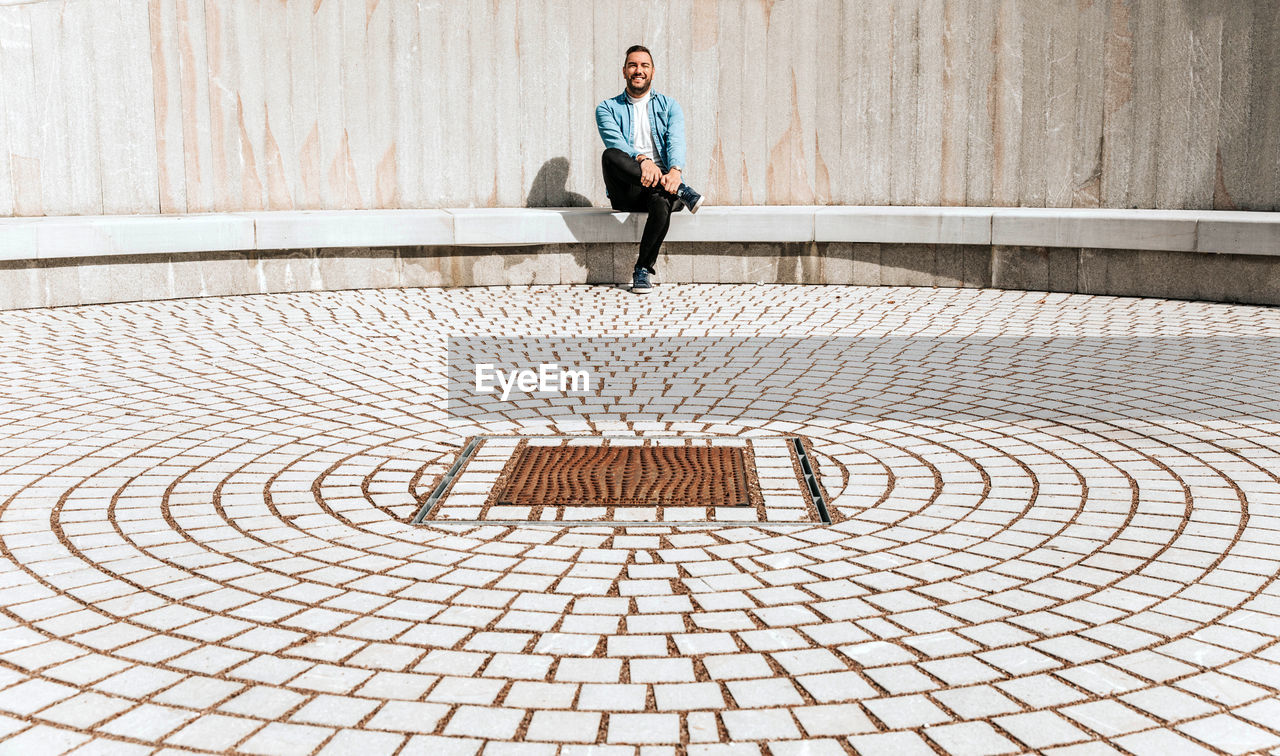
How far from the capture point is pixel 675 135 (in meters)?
9.80

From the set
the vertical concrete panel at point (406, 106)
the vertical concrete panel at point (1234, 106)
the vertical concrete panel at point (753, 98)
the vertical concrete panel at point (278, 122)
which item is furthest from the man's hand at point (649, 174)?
the vertical concrete panel at point (1234, 106)

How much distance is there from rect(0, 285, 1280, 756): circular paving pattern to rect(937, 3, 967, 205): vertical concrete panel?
404 cm

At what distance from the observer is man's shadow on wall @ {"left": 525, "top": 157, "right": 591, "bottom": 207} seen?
10.7 metres

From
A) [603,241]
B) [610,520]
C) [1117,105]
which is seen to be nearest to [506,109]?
[603,241]

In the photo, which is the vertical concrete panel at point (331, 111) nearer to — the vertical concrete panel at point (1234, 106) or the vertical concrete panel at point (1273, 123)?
the vertical concrete panel at point (1234, 106)

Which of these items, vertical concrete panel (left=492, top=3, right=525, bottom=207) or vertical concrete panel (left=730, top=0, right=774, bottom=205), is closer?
vertical concrete panel (left=492, top=3, right=525, bottom=207)

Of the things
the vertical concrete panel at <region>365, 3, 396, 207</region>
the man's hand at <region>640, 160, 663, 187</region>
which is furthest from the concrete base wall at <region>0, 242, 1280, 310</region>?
the vertical concrete panel at <region>365, 3, 396, 207</region>

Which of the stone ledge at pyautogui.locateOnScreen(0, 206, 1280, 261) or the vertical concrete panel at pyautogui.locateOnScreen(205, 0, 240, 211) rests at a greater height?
A: the vertical concrete panel at pyautogui.locateOnScreen(205, 0, 240, 211)

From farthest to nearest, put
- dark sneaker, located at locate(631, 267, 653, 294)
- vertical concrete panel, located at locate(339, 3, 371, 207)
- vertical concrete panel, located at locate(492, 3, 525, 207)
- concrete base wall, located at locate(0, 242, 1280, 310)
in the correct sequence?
vertical concrete panel, located at locate(492, 3, 525, 207) < vertical concrete panel, located at locate(339, 3, 371, 207) < dark sneaker, located at locate(631, 267, 653, 294) < concrete base wall, located at locate(0, 242, 1280, 310)

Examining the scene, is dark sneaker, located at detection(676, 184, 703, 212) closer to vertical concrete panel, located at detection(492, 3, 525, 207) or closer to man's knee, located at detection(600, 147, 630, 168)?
man's knee, located at detection(600, 147, 630, 168)

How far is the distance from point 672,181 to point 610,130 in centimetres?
65

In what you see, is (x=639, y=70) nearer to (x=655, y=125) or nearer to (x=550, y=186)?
(x=655, y=125)

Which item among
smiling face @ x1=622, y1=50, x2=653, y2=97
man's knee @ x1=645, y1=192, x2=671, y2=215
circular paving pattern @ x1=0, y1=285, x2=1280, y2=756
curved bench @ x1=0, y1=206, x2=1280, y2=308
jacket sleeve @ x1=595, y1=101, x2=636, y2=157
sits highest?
smiling face @ x1=622, y1=50, x2=653, y2=97

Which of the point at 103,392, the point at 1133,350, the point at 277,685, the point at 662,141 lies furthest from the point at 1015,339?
the point at 277,685
